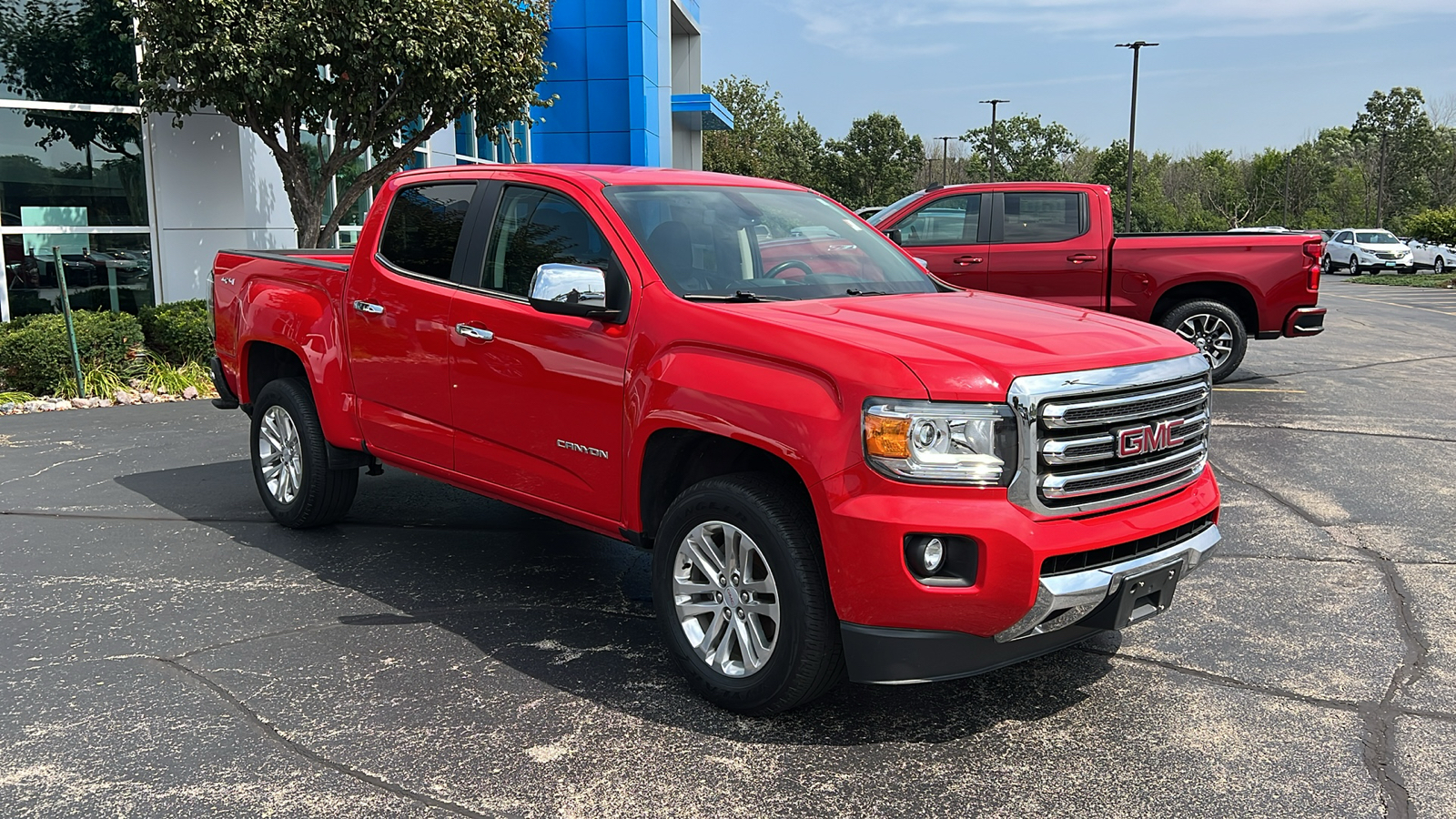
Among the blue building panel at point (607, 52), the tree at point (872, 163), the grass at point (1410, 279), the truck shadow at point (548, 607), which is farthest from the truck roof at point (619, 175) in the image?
the tree at point (872, 163)

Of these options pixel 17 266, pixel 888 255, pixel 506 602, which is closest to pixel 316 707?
pixel 506 602

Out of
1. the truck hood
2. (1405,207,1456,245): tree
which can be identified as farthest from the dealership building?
(1405,207,1456,245): tree

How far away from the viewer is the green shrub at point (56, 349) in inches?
440

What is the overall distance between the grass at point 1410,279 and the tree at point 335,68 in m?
→ 30.3

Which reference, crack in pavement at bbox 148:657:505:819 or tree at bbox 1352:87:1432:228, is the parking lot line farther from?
tree at bbox 1352:87:1432:228

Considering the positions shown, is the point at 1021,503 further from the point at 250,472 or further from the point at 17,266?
the point at 17,266

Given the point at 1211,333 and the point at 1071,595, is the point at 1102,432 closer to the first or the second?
the point at 1071,595

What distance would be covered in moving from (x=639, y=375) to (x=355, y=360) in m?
2.14

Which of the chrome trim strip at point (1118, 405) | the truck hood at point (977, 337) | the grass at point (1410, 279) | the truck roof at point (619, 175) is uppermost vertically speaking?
the truck roof at point (619, 175)

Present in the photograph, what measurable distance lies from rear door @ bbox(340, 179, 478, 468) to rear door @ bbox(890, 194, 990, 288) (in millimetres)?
7163

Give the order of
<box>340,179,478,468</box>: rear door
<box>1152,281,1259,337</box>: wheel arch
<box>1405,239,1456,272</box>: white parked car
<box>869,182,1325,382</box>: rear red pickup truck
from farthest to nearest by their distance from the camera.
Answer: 1. <box>1405,239,1456,272</box>: white parked car
2. <box>1152,281,1259,337</box>: wheel arch
3. <box>869,182,1325,382</box>: rear red pickup truck
4. <box>340,179,478,468</box>: rear door

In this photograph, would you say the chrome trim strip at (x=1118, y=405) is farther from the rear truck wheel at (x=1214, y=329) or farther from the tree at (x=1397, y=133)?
the tree at (x=1397, y=133)

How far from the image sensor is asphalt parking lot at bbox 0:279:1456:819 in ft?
11.2

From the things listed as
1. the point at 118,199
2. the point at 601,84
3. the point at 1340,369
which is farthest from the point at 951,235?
the point at 601,84
